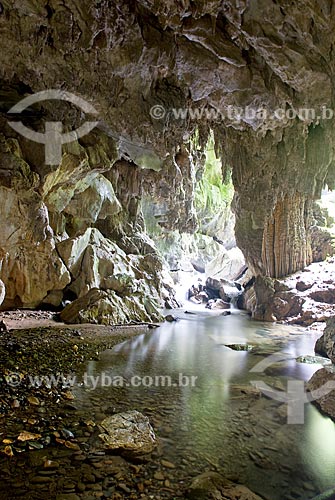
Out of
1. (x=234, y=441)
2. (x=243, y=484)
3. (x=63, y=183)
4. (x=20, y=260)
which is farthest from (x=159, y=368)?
(x=63, y=183)

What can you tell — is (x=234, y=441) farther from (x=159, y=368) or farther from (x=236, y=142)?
(x=236, y=142)

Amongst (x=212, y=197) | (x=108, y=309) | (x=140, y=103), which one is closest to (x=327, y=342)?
(x=108, y=309)

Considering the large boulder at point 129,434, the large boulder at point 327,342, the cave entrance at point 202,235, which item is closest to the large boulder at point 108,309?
the large boulder at point 327,342

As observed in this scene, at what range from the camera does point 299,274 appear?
18078 millimetres

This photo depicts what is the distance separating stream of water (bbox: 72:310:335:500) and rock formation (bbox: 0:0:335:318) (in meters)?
5.18

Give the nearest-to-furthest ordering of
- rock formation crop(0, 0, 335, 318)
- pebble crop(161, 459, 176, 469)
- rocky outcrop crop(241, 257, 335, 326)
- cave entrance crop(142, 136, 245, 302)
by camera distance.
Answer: pebble crop(161, 459, 176, 469)
rock formation crop(0, 0, 335, 318)
rocky outcrop crop(241, 257, 335, 326)
cave entrance crop(142, 136, 245, 302)

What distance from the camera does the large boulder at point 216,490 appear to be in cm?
311

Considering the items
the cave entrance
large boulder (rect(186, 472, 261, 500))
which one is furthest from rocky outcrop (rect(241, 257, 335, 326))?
large boulder (rect(186, 472, 261, 500))

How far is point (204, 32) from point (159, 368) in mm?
7140

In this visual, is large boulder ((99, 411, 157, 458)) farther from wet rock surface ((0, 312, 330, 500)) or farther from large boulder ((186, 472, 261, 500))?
large boulder ((186, 472, 261, 500))

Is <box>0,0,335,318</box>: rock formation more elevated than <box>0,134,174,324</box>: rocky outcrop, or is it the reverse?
<box>0,0,335,318</box>: rock formation

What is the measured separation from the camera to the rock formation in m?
6.19

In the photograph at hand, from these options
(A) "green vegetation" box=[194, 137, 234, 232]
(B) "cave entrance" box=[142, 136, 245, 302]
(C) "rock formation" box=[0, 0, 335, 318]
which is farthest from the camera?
(A) "green vegetation" box=[194, 137, 234, 232]

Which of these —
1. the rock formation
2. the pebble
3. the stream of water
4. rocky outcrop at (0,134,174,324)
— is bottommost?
the stream of water
